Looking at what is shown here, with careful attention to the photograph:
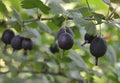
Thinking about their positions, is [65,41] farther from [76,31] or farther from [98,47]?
[76,31]

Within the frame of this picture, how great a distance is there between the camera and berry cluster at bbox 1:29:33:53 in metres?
1.88

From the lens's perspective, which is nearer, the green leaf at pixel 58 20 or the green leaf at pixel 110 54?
the green leaf at pixel 58 20

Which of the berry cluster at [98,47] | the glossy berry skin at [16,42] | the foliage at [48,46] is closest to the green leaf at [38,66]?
the foliage at [48,46]

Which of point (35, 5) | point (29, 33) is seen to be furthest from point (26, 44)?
point (35, 5)

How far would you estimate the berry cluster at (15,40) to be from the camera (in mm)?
1882

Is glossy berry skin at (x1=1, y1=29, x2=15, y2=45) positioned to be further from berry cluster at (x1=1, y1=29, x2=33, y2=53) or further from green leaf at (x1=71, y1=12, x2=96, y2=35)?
green leaf at (x1=71, y1=12, x2=96, y2=35)

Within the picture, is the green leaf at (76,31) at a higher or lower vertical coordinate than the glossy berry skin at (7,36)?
lower

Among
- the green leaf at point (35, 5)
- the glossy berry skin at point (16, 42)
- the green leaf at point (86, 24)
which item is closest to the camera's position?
the green leaf at point (86, 24)

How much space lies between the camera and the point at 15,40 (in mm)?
1875

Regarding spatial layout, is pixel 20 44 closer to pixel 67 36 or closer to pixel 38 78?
pixel 67 36

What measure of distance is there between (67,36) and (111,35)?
1.39 meters

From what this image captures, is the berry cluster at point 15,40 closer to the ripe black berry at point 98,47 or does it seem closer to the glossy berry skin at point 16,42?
the glossy berry skin at point 16,42

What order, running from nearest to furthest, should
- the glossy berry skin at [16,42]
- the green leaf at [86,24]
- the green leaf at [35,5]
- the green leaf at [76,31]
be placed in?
the green leaf at [86,24]
the green leaf at [35,5]
the glossy berry skin at [16,42]
the green leaf at [76,31]

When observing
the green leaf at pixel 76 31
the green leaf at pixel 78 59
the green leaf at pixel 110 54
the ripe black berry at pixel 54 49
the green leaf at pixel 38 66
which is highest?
the green leaf at pixel 76 31
